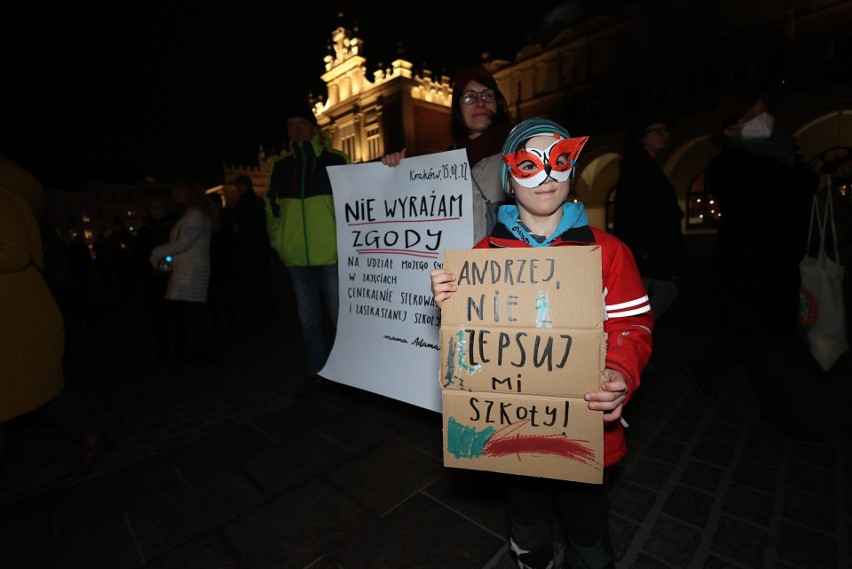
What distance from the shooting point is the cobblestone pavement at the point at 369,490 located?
1.96m

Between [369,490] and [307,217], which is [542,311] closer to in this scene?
[369,490]

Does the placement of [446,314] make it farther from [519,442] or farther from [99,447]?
[99,447]

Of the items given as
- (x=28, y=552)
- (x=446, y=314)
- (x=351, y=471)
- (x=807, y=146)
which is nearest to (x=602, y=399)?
(x=446, y=314)

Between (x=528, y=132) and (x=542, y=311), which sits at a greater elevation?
(x=528, y=132)

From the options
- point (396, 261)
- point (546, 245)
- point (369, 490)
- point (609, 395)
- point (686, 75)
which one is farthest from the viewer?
point (686, 75)

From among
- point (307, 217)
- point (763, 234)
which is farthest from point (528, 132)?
point (307, 217)

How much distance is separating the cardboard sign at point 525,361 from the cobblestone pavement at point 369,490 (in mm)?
906

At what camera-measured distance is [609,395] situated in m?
1.24

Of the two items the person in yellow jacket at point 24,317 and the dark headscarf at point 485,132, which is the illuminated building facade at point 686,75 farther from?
the person in yellow jacket at point 24,317

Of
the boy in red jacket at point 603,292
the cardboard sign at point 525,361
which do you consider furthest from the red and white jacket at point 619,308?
the cardboard sign at point 525,361

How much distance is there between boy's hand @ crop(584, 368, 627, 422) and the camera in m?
1.23

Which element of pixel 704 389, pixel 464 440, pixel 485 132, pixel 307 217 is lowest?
pixel 704 389

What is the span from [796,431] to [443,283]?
2827mm

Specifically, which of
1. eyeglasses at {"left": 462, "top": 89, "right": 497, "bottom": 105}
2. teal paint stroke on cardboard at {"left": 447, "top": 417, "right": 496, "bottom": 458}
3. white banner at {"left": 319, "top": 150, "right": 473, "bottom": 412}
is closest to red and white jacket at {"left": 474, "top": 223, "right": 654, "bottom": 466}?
teal paint stroke on cardboard at {"left": 447, "top": 417, "right": 496, "bottom": 458}
